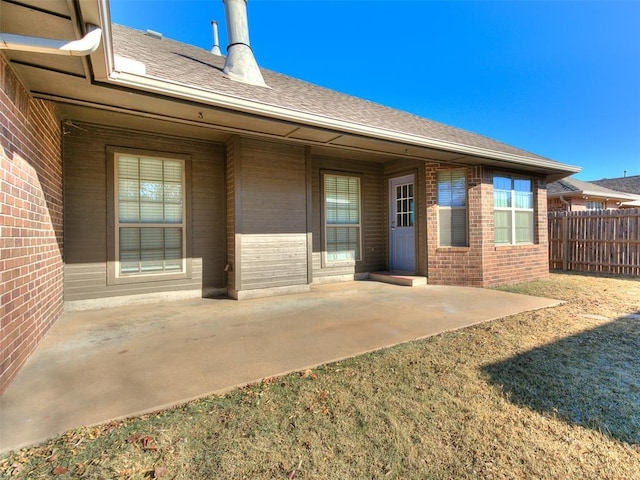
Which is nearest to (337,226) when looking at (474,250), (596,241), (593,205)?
(474,250)

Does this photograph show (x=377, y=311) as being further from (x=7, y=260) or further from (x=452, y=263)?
(x=7, y=260)

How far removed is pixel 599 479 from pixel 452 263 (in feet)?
18.6

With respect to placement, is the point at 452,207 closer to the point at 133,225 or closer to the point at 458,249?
the point at 458,249

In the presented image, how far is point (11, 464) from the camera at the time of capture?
156 centimetres

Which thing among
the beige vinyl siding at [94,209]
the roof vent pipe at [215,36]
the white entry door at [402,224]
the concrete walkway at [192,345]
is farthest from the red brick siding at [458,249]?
the roof vent pipe at [215,36]

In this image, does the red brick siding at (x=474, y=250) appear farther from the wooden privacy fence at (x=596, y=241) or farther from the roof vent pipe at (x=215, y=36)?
the roof vent pipe at (x=215, y=36)

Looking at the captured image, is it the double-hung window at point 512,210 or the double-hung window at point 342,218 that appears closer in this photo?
the double-hung window at point 512,210

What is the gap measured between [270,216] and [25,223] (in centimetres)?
343

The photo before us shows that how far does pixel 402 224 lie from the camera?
769cm

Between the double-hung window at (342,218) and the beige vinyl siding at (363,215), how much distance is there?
128mm

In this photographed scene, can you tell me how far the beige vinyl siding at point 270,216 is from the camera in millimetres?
5492

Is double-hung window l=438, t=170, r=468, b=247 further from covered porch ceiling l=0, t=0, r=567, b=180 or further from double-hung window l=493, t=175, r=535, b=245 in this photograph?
double-hung window l=493, t=175, r=535, b=245

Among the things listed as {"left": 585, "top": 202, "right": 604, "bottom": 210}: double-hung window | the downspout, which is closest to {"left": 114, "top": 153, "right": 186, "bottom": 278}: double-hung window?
the downspout

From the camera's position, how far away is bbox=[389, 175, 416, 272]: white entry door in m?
7.45
